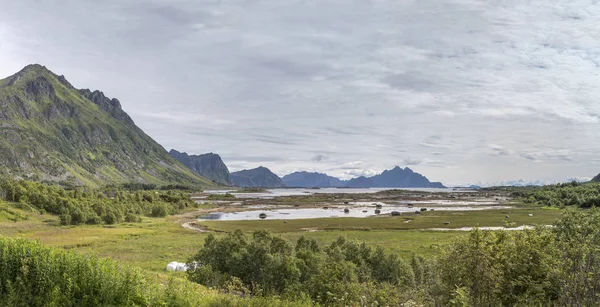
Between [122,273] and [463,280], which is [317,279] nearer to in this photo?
[463,280]

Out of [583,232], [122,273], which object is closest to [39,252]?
[122,273]

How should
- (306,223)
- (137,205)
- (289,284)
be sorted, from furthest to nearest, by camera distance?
(137,205)
(306,223)
(289,284)

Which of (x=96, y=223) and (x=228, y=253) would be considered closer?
(x=228, y=253)

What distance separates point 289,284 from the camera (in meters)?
30.1

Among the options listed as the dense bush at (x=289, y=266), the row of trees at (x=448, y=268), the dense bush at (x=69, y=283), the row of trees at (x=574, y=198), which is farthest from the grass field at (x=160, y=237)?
the row of trees at (x=574, y=198)

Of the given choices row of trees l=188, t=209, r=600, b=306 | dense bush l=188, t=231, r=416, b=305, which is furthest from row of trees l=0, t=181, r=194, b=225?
row of trees l=188, t=209, r=600, b=306

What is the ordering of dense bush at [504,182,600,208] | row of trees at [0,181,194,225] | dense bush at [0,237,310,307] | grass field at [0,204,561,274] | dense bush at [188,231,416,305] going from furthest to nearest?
1. dense bush at [504,182,600,208]
2. row of trees at [0,181,194,225]
3. grass field at [0,204,561,274]
4. dense bush at [188,231,416,305]
5. dense bush at [0,237,310,307]

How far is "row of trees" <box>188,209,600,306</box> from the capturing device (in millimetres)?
14771

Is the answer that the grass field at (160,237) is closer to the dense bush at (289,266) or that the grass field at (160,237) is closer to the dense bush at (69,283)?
the dense bush at (289,266)

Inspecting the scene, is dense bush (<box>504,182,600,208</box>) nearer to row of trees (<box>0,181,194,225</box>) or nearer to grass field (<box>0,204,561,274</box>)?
grass field (<box>0,204,561,274</box>)

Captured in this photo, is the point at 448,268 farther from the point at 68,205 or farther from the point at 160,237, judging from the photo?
the point at 68,205

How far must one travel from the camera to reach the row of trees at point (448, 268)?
14.8 meters

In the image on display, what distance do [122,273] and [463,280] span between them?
16859mm

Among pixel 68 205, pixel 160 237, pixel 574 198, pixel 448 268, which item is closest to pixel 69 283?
pixel 448 268
